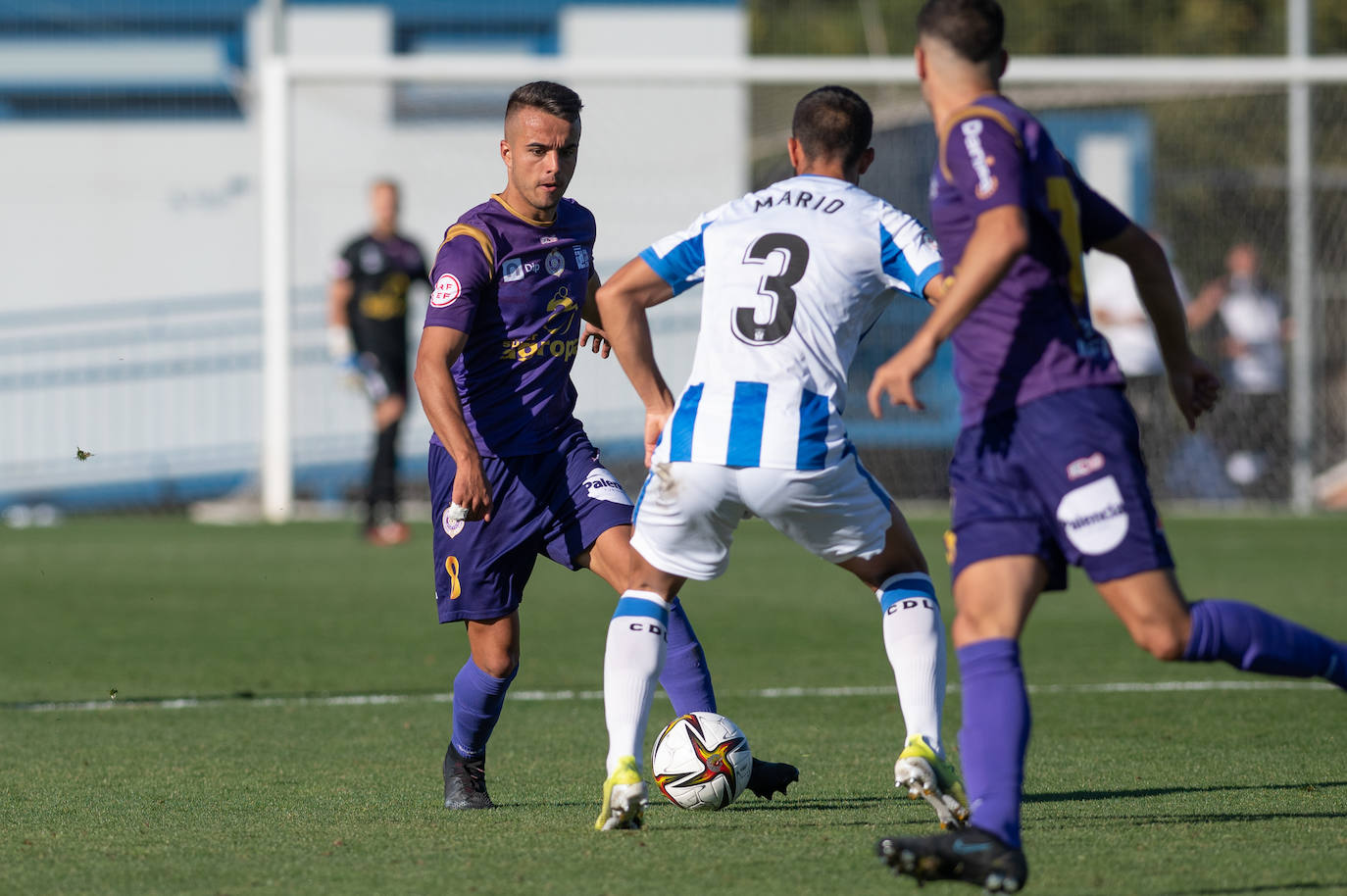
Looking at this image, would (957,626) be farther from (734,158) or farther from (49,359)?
(49,359)

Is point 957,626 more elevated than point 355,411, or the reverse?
point 957,626

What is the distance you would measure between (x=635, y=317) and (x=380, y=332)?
32.4ft

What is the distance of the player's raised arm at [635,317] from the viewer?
4.87 m

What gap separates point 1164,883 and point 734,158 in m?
13.7

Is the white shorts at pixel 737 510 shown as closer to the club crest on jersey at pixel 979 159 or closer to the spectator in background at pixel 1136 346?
the club crest on jersey at pixel 979 159

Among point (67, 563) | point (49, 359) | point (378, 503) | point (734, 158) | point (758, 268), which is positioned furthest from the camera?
point (49, 359)

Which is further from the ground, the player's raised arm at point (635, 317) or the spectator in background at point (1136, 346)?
the player's raised arm at point (635, 317)

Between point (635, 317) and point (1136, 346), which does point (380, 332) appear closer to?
point (1136, 346)

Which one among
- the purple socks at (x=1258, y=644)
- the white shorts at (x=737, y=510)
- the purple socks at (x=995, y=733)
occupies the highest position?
the white shorts at (x=737, y=510)

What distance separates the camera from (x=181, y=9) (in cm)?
2261

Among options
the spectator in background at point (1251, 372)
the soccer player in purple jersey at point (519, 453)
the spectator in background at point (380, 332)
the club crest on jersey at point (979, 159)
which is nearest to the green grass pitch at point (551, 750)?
the soccer player in purple jersey at point (519, 453)

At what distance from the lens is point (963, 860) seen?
3.87 metres

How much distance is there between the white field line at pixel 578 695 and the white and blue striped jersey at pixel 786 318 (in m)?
3.09

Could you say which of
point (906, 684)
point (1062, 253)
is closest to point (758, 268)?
point (1062, 253)
